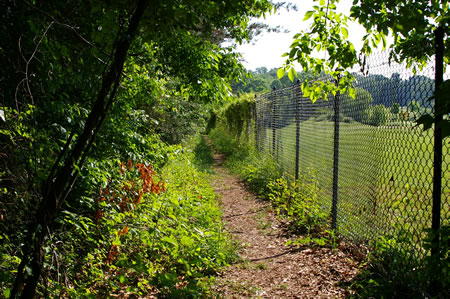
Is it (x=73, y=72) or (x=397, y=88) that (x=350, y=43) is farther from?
(x=73, y=72)

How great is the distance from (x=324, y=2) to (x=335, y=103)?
1886mm

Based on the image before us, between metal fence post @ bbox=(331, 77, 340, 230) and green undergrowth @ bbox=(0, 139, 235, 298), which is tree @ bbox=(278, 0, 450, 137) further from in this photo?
green undergrowth @ bbox=(0, 139, 235, 298)

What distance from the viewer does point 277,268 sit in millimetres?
4246

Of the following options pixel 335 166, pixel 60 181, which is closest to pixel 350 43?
pixel 335 166

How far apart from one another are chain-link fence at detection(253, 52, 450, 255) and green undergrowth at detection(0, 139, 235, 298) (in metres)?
1.79

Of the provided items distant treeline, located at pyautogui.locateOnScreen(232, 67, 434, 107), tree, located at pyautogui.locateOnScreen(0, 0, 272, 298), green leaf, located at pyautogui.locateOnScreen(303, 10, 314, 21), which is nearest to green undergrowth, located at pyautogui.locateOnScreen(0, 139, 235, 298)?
tree, located at pyautogui.locateOnScreen(0, 0, 272, 298)

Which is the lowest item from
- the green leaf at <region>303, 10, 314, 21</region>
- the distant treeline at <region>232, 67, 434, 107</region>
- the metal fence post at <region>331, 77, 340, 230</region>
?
the metal fence post at <region>331, 77, 340, 230</region>

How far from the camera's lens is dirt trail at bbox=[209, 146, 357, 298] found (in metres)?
3.61

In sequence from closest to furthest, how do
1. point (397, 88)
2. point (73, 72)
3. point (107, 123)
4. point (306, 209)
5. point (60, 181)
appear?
point (60, 181) → point (73, 72) → point (397, 88) → point (107, 123) → point (306, 209)

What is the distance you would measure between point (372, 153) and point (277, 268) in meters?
1.84

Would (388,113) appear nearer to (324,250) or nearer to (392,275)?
(392,275)

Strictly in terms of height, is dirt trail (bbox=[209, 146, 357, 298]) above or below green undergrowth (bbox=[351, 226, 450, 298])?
below

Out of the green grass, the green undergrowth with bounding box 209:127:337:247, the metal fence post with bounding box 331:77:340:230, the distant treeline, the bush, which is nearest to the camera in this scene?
the distant treeline

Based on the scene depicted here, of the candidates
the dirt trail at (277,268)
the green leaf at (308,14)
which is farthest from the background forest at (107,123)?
the dirt trail at (277,268)
